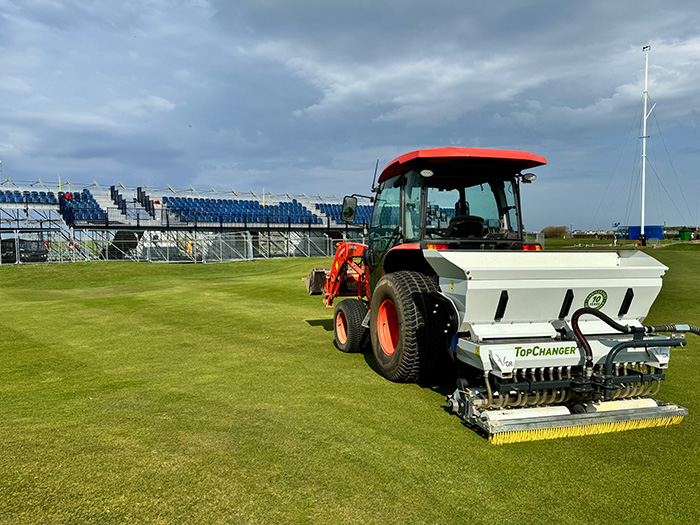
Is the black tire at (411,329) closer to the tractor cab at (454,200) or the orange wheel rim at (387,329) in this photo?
the orange wheel rim at (387,329)

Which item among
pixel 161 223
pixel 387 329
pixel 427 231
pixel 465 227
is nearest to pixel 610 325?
pixel 465 227

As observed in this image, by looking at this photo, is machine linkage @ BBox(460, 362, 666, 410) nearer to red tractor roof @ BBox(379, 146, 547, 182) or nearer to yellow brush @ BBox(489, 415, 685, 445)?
yellow brush @ BBox(489, 415, 685, 445)

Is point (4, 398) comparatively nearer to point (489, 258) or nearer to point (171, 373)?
point (171, 373)

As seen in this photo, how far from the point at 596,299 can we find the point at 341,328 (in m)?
3.53

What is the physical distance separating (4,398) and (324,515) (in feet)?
12.2

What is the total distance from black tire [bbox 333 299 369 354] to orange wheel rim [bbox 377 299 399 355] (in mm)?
1143

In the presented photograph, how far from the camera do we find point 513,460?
352cm

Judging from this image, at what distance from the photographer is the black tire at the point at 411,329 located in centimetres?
474

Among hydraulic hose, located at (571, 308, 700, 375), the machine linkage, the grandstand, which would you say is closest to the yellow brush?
the machine linkage

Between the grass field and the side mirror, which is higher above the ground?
the side mirror

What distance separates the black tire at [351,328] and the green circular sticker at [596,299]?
115 inches

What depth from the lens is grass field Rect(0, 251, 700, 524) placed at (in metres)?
2.91

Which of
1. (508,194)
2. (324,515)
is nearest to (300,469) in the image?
(324,515)

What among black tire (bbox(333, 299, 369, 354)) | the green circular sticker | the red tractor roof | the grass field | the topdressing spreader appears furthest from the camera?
black tire (bbox(333, 299, 369, 354))
